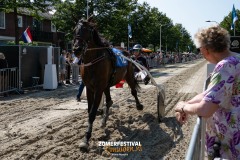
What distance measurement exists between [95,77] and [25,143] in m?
1.82

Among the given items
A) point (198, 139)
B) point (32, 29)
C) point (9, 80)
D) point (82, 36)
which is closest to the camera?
point (198, 139)

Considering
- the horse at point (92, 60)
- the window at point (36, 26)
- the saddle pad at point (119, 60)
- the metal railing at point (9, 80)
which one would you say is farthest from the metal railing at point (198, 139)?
the window at point (36, 26)

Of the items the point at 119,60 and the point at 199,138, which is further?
the point at 119,60

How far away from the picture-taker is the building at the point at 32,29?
3941 centimetres

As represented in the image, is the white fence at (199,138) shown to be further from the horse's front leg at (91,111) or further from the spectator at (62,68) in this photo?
the spectator at (62,68)

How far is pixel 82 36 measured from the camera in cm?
657

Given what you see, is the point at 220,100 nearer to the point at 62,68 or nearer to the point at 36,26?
the point at 62,68

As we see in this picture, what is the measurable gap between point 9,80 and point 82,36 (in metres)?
8.70

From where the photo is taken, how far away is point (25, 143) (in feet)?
20.9

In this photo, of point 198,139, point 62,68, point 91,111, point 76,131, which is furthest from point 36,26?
point 198,139

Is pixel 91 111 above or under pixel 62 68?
under

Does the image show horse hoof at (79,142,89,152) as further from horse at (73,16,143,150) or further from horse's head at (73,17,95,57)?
horse's head at (73,17,95,57)

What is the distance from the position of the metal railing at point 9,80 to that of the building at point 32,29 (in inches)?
831

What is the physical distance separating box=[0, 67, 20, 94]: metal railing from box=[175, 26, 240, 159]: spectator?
38.4 ft
